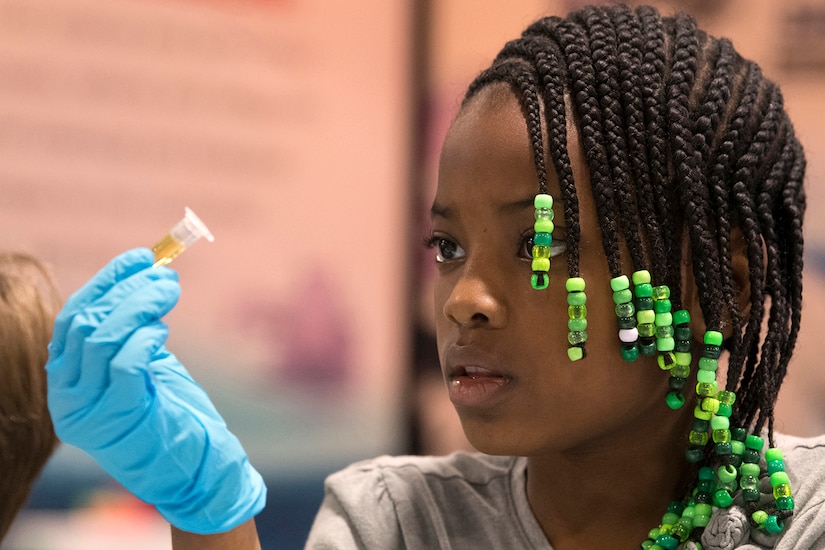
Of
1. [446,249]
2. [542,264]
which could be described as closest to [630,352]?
[542,264]

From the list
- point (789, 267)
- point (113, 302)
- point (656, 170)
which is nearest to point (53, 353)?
point (113, 302)

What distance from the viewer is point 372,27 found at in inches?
73.1

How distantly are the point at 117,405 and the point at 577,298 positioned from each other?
459mm

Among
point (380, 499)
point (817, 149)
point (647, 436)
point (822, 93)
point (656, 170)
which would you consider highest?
point (822, 93)

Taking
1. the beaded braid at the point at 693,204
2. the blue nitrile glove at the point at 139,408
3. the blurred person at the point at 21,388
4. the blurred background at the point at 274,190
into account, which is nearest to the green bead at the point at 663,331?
the beaded braid at the point at 693,204

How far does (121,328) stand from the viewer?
827mm

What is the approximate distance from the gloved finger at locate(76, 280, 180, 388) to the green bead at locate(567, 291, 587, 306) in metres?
0.40

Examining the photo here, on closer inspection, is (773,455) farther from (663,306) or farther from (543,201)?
(543,201)

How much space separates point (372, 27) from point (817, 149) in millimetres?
984

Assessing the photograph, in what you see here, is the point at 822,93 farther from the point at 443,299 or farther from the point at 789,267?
the point at 443,299

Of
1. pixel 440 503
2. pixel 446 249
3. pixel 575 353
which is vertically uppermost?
pixel 446 249

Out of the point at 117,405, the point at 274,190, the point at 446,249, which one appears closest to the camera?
the point at 117,405

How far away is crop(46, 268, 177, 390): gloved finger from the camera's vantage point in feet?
2.69

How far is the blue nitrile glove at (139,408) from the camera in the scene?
2.68ft
